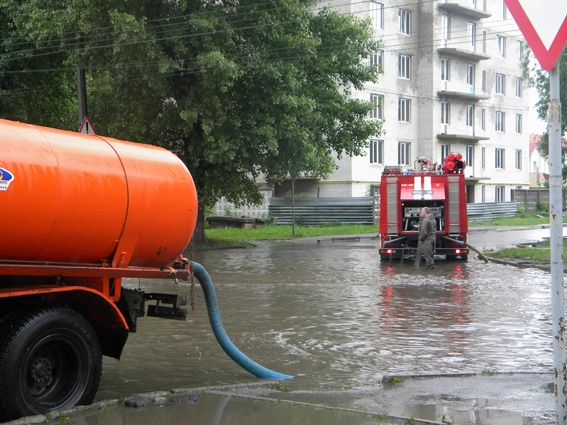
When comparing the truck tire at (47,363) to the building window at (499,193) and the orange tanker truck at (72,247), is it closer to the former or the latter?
the orange tanker truck at (72,247)

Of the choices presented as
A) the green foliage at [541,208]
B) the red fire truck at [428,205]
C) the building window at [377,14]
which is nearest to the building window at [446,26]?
the building window at [377,14]

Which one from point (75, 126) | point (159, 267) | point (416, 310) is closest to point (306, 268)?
point (416, 310)

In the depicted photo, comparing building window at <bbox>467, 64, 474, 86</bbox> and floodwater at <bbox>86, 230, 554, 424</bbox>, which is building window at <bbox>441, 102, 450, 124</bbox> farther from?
floodwater at <bbox>86, 230, 554, 424</bbox>

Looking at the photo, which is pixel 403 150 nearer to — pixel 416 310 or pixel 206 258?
pixel 206 258

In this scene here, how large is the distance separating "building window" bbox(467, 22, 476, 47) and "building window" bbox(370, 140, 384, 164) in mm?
11745

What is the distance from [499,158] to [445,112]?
8590mm

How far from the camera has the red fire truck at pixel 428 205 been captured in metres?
22.5

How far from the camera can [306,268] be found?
20250 mm

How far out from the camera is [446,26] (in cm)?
5288

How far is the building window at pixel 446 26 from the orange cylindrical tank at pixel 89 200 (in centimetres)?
4861

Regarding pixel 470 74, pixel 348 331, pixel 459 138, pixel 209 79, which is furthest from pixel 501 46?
pixel 348 331

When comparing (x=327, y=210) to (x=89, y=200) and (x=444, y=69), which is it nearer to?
(x=444, y=69)

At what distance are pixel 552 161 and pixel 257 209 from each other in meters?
42.2

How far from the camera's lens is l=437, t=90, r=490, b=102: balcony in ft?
173
